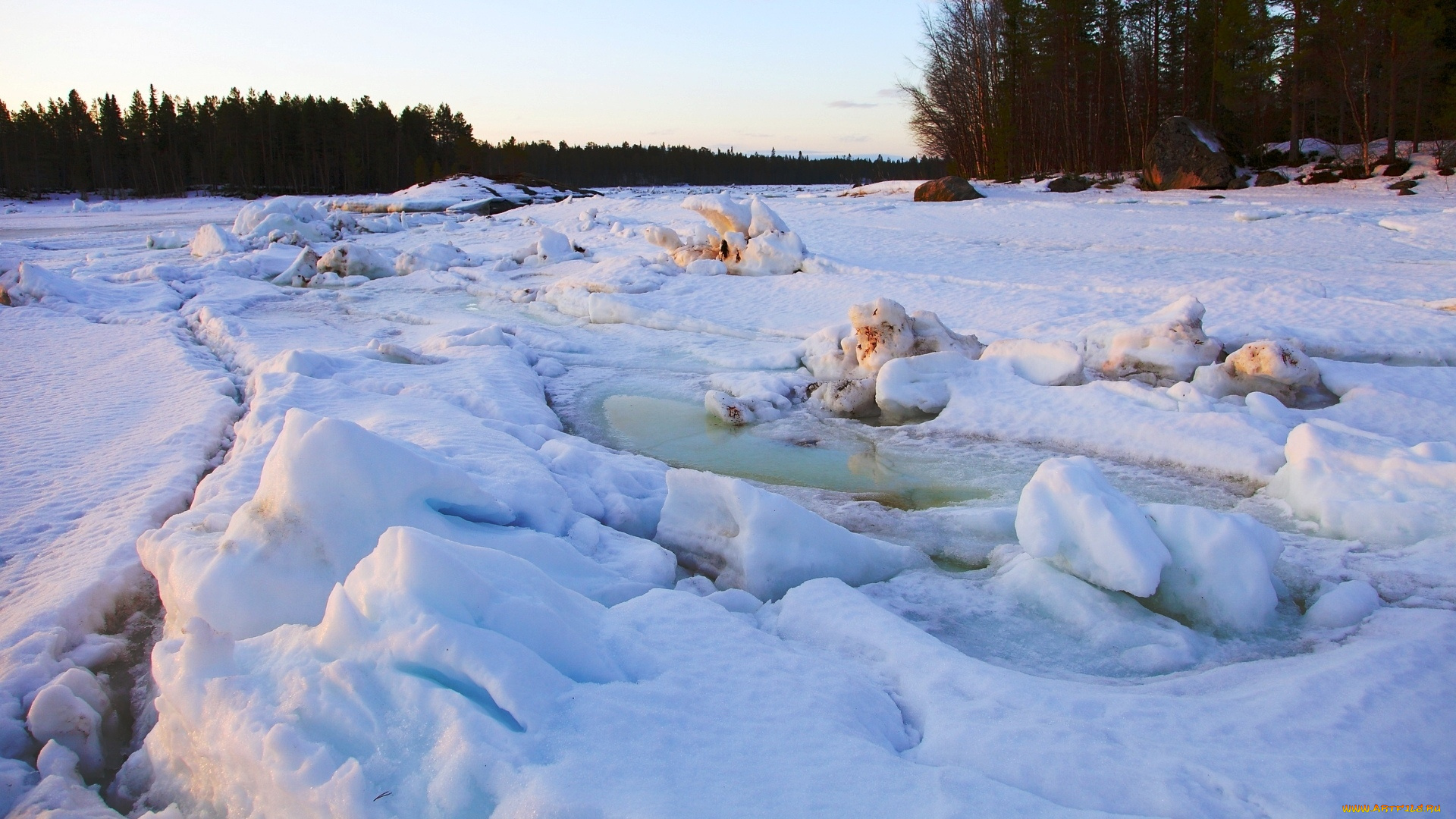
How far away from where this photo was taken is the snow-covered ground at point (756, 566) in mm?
2129

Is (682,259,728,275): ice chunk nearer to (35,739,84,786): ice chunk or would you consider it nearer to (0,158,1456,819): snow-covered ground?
(0,158,1456,819): snow-covered ground

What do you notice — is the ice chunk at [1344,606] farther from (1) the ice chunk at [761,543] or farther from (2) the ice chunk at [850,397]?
(2) the ice chunk at [850,397]

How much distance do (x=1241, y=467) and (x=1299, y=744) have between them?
3.00m

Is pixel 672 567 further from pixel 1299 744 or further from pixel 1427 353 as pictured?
pixel 1427 353

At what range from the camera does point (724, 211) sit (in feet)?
42.2

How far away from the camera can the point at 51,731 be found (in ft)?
8.39

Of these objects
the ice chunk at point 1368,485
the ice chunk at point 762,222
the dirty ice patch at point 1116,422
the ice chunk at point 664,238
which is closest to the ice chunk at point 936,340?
the dirty ice patch at point 1116,422

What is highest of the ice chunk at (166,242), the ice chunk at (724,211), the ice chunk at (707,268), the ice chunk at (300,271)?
the ice chunk at (166,242)

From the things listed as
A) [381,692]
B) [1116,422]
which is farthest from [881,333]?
[381,692]

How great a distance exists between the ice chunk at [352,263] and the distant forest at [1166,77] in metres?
20.9

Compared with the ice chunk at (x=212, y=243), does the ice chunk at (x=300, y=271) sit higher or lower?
lower

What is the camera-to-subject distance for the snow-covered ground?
2.13m

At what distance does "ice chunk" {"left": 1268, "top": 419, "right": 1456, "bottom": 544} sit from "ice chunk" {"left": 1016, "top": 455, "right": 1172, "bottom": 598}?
54.0 inches

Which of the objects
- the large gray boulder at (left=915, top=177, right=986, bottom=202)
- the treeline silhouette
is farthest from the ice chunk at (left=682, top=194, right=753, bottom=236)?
the treeline silhouette
